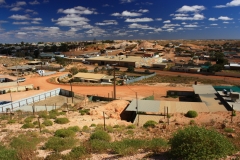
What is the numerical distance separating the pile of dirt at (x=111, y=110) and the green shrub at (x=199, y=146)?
49.7ft

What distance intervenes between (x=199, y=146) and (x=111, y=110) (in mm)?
17720

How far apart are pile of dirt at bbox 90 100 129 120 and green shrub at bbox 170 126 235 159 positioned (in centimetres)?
1514

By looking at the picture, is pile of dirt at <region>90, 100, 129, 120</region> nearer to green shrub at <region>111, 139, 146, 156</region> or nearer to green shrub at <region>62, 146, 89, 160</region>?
green shrub at <region>111, 139, 146, 156</region>

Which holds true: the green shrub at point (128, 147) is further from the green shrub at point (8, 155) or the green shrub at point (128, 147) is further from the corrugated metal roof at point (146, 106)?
the corrugated metal roof at point (146, 106)

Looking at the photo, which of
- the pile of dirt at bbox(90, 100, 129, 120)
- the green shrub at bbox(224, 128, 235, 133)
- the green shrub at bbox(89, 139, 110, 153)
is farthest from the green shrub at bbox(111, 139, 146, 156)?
the pile of dirt at bbox(90, 100, 129, 120)

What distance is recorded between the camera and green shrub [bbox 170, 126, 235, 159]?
7761 millimetres

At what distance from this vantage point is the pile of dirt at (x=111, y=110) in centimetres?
2352

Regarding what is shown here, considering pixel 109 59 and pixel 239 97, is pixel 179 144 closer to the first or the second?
pixel 239 97

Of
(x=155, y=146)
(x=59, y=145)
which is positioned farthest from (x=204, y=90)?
(x=59, y=145)

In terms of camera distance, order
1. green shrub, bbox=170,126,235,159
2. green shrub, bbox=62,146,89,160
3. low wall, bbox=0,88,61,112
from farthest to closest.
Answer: low wall, bbox=0,88,61,112 → green shrub, bbox=62,146,89,160 → green shrub, bbox=170,126,235,159

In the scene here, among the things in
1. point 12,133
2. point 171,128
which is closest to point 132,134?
point 171,128

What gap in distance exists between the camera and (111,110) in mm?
25125

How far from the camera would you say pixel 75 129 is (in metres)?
16.5

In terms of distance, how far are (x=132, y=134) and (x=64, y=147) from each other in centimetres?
532
